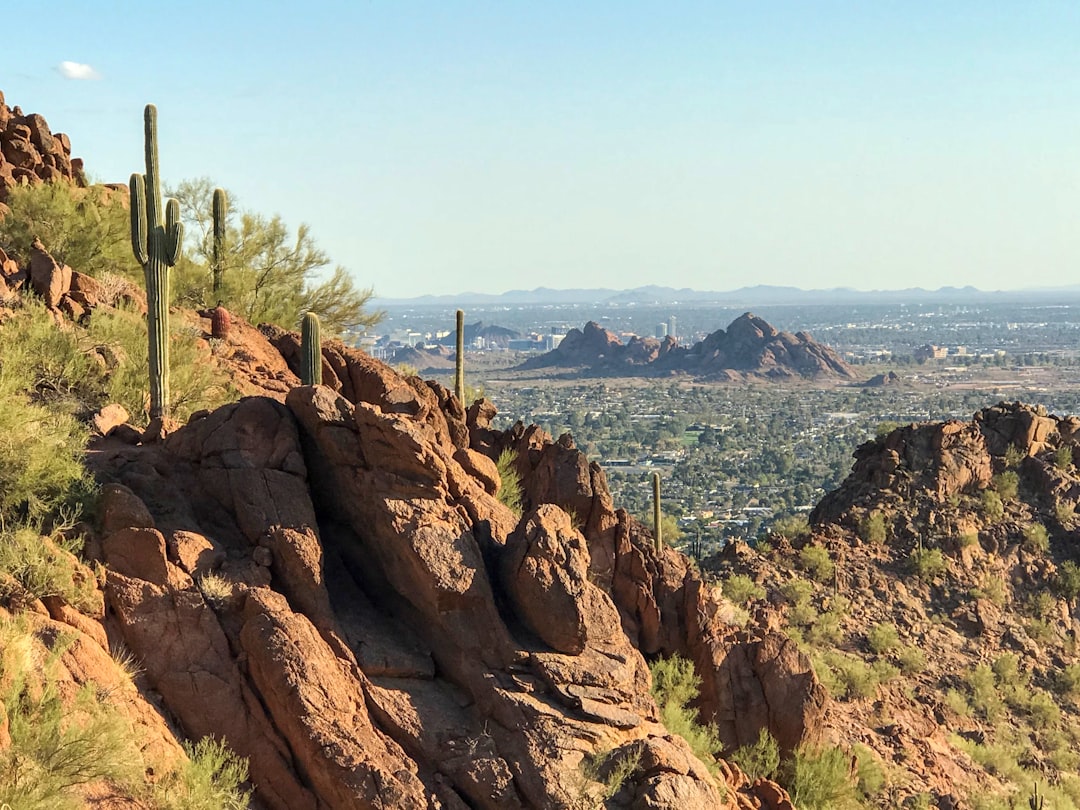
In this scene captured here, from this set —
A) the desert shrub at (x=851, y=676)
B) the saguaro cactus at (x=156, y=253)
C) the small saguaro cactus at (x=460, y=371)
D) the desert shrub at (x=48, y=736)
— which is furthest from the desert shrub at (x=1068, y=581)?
the desert shrub at (x=48, y=736)

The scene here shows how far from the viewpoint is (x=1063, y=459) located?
31.1 metres

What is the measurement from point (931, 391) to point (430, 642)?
132m

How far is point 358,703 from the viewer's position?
10.4 meters

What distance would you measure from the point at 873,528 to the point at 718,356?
13216 cm

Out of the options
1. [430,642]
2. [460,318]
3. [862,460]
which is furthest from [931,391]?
[430,642]

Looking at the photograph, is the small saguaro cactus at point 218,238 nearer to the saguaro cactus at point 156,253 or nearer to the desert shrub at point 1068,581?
the saguaro cactus at point 156,253

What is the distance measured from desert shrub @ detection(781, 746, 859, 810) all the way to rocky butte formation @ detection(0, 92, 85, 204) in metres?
17.5

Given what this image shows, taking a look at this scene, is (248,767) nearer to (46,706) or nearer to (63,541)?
(46,706)

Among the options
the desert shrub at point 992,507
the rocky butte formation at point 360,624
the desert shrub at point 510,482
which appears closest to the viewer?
the rocky butte formation at point 360,624

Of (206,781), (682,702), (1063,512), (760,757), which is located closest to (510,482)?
(682,702)

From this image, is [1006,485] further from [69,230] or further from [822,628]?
[69,230]

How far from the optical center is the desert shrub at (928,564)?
27045 millimetres

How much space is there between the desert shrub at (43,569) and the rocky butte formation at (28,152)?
14.5 m

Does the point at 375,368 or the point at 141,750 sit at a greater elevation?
the point at 375,368
